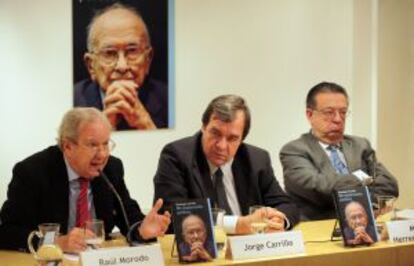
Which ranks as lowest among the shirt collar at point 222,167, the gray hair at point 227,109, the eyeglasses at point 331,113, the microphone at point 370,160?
the microphone at point 370,160

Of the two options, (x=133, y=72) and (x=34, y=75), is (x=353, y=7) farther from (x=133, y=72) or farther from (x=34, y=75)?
(x=34, y=75)

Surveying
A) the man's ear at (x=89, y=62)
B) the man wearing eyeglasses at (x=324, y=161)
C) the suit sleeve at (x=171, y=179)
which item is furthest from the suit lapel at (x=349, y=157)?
the man's ear at (x=89, y=62)

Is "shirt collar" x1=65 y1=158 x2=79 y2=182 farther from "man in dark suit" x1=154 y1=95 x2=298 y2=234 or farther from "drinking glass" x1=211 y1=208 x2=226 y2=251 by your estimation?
"drinking glass" x1=211 y1=208 x2=226 y2=251

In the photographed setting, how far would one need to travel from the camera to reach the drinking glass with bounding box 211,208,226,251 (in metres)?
2.04

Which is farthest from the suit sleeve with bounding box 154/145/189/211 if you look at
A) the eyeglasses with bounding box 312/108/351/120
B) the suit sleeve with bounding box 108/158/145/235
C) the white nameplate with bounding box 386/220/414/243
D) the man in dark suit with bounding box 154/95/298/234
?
the eyeglasses with bounding box 312/108/351/120

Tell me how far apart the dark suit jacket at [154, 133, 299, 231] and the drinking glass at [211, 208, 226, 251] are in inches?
17.4

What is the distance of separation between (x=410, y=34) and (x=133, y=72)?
2.09m

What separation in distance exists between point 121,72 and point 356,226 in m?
2.40

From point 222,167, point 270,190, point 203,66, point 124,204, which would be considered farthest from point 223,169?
point 203,66

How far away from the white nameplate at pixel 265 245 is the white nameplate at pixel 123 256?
252 mm

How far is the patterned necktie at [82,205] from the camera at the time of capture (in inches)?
97.8

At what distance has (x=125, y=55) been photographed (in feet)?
13.6

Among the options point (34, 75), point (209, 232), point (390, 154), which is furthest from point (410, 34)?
point (209, 232)

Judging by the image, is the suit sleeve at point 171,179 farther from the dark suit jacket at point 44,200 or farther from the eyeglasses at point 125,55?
the eyeglasses at point 125,55
